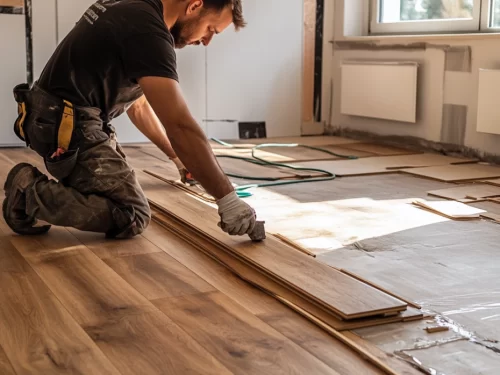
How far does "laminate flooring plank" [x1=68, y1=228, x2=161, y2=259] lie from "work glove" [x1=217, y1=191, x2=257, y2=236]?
38cm

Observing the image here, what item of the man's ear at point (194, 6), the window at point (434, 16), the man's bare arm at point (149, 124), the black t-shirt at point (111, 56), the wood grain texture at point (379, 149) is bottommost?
the wood grain texture at point (379, 149)

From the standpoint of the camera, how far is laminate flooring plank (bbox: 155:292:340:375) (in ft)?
5.57

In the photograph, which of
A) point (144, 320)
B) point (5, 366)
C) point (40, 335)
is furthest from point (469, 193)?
point (5, 366)

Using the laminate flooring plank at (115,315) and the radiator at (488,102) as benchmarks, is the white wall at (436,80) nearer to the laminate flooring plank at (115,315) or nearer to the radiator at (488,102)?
the radiator at (488,102)

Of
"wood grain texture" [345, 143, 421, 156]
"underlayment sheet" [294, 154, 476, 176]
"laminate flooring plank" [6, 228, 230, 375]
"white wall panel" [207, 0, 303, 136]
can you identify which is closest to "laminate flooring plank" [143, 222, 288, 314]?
"laminate flooring plank" [6, 228, 230, 375]

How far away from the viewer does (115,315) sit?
201 cm

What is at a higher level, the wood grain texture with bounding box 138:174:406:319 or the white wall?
the white wall

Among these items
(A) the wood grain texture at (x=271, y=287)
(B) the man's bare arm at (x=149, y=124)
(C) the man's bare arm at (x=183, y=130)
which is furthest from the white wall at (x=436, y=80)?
(C) the man's bare arm at (x=183, y=130)

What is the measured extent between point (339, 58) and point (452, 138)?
5.15 ft

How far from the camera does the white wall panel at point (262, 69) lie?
6180 millimetres

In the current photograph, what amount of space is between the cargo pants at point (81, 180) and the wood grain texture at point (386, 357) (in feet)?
4.06

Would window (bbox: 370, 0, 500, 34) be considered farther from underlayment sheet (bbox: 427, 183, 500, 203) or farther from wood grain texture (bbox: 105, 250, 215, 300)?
wood grain texture (bbox: 105, 250, 215, 300)

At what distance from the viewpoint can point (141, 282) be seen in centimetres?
232

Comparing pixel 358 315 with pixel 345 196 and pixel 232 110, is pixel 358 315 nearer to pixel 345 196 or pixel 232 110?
pixel 345 196
